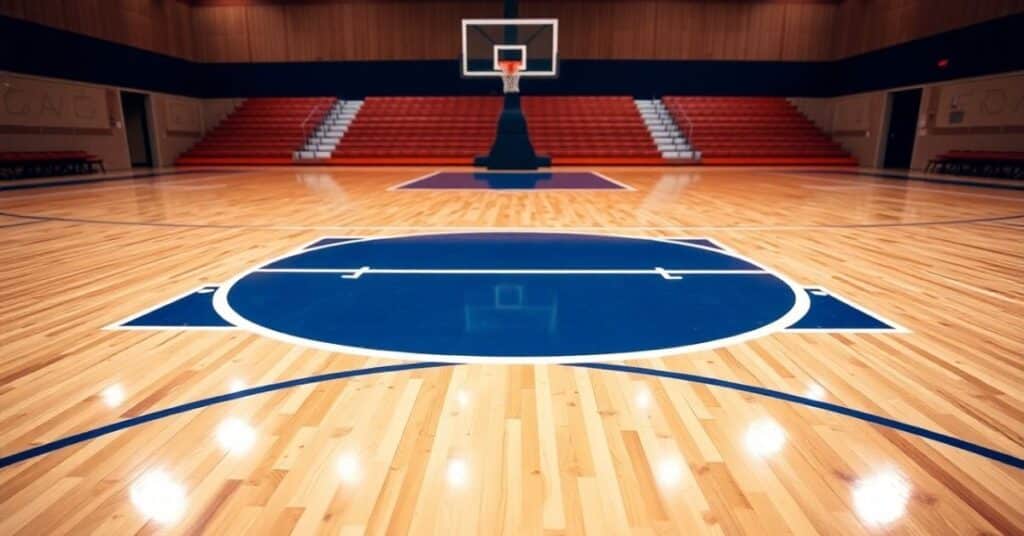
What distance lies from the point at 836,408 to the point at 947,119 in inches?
567

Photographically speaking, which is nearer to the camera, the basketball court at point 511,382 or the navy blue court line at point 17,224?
the basketball court at point 511,382

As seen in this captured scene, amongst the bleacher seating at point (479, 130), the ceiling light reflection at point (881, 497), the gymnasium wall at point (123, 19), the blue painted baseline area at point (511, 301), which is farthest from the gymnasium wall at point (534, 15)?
the ceiling light reflection at point (881, 497)

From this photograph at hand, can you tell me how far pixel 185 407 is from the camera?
1.95 m

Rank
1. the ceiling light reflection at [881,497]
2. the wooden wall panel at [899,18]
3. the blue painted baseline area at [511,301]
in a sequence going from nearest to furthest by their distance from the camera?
the ceiling light reflection at [881,497] → the blue painted baseline area at [511,301] → the wooden wall panel at [899,18]

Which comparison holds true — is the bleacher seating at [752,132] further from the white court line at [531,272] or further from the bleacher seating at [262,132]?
the white court line at [531,272]

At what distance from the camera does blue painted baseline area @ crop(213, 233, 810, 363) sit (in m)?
2.52

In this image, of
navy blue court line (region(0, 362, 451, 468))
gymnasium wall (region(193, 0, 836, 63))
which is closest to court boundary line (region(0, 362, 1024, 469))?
navy blue court line (region(0, 362, 451, 468))

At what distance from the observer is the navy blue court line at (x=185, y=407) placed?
1.66 metres

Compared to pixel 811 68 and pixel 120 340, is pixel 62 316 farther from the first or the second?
pixel 811 68

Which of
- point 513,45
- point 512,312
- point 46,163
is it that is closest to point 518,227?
point 512,312

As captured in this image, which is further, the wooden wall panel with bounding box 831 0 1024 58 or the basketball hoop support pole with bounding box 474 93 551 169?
the basketball hoop support pole with bounding box 474 93 551 169

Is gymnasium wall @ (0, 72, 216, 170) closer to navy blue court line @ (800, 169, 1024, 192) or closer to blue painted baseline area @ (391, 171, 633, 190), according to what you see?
blue painted baseline area @ (391, 171, 633, 190)

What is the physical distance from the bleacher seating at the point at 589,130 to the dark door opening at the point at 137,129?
34.3ft

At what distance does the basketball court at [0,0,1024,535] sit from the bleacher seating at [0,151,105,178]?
8.08 meters
